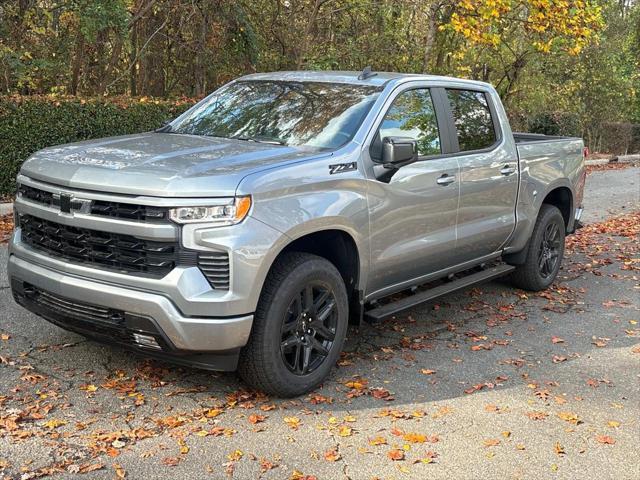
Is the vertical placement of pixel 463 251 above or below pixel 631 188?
above

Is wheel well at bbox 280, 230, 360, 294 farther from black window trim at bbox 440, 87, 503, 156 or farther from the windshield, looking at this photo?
black window trim at bbox 440, 87, 503, 156

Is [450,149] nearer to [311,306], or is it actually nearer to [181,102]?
[311,306]

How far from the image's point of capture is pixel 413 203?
16.1 feet

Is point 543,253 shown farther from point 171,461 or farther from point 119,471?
point 119,471

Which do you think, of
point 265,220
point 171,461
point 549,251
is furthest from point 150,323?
point 549,251

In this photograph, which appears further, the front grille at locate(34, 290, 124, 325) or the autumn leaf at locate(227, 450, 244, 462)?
the front grille at locate(34, 290, 124, 325)

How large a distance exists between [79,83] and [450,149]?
33.0 ft

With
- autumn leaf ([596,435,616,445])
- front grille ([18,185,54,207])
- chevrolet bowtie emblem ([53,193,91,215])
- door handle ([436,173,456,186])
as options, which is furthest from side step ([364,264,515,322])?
front grille ([18,185,54,207])

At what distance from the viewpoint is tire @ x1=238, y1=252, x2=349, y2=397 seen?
13.0ft

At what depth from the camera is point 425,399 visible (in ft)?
14.4

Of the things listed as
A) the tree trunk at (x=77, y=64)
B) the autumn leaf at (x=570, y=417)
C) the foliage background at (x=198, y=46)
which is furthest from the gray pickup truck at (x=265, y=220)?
the tree trunk at (x=77, y=64)

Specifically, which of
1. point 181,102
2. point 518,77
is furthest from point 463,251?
point 518,77

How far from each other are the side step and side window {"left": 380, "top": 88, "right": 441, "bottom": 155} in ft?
3.52

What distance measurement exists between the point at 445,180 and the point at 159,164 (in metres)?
2.24
